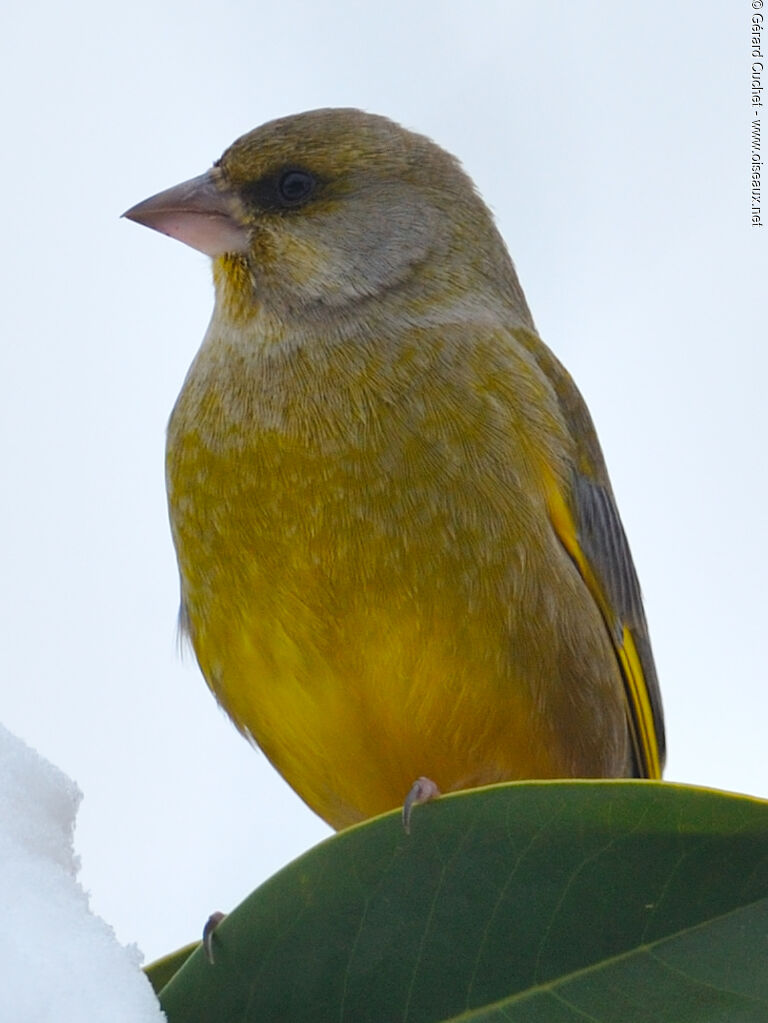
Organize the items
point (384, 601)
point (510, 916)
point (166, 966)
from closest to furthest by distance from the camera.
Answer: point (510, 916), point (166, 966), point (384, 601)

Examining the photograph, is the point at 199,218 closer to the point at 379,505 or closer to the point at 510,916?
the point at 379,505

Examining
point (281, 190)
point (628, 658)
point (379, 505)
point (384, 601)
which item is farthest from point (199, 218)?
point (628, 658)

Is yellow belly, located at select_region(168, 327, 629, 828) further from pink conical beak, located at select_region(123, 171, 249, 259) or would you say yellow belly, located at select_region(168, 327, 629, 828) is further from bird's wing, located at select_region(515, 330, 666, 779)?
pink conical beak, located at select_region(123, 171, 249, 259)

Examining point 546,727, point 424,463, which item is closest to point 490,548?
point 424,463

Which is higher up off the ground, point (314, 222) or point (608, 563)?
A: point (314, 222)

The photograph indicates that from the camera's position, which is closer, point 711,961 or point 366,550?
point 711,961

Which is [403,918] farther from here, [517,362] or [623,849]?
[517,362]
